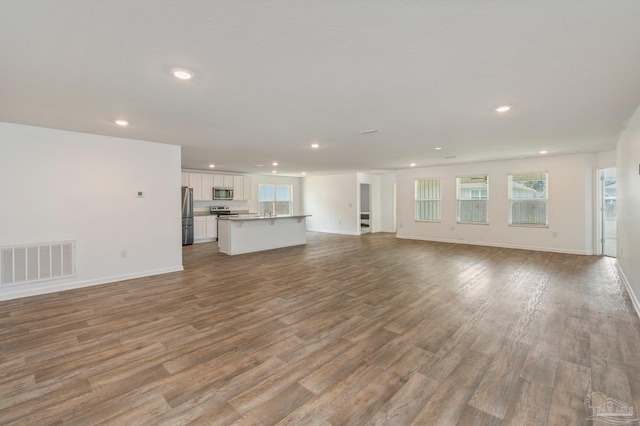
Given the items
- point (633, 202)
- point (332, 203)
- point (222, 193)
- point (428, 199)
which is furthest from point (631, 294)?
point (222, 193)

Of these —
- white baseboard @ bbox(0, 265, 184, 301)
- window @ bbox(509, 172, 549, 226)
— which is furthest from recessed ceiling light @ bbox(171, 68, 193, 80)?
window @ bbox(509, 172, 549, 226)

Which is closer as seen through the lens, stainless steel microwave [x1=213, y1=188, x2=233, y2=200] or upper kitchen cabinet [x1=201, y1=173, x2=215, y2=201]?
upper kitchen cabinet [x1=201, y1=173, x2=215, y2=201]

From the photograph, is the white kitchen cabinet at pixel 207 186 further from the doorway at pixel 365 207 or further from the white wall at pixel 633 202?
the white wall at pixel 633 202

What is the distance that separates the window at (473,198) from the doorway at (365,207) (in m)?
3.67

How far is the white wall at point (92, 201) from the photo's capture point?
3.96 metres

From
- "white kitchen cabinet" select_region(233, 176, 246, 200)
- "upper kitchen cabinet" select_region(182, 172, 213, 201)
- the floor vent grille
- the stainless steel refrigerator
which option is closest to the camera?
the floor vent grille

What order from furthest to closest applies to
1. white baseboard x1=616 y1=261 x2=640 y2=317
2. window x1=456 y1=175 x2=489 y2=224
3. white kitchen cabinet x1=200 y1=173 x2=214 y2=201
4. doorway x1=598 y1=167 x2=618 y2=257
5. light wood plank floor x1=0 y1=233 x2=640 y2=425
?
white kitchen cabinet x1=200 y1=173 x2=214 y2=201
window x1=456 y1=175 x2=489 y2=224
doorway x1=598 y1=167 x2=618 y2=257
white baseboard x1=616 y1=261 x2=640 y2=317
light wood plank floor x1=0 y1=233 x2=640 y2=425

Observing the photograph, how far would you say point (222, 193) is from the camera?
9.70 m

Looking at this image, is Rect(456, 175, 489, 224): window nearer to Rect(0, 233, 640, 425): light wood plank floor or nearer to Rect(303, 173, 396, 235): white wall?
Rect(303, 173, 396, 235): white wall

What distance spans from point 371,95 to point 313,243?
255 inches

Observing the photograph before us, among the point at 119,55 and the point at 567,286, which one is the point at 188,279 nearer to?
the point at 119,55

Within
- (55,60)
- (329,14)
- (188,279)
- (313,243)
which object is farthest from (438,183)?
(55,60)

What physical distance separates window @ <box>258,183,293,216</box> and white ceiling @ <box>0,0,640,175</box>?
7226 mm

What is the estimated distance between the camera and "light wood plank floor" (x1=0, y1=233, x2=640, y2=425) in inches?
70.9
